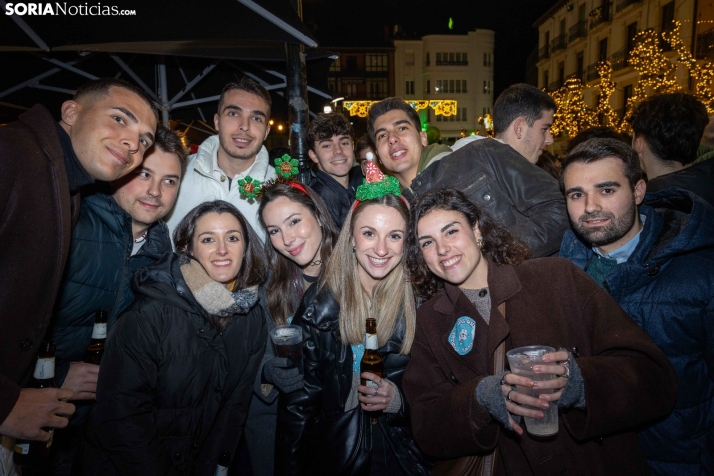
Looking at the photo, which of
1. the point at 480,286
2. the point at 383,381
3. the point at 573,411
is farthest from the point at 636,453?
the point at 383,381

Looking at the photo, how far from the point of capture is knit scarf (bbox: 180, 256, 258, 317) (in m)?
3.03

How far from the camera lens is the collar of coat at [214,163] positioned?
454 centimetres

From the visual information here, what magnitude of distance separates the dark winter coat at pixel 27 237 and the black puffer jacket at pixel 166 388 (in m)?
0.52

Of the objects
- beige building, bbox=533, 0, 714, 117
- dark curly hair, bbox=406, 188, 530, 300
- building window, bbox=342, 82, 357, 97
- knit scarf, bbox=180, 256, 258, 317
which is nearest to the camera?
dark curly hair, bbox=406, 188, 530, 300

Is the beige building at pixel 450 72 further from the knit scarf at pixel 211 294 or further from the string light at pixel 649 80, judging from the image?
the knit scarf at pixel 211 294

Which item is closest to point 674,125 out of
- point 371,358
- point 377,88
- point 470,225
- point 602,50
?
point 470,225

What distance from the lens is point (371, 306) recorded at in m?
3.36

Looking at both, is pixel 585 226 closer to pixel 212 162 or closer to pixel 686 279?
pixel 686 279

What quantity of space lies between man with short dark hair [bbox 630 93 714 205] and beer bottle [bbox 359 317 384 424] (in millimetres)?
2790

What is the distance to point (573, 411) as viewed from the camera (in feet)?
7.43

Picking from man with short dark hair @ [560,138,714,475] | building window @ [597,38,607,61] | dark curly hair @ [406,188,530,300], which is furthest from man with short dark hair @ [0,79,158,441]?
building window @ [597,38,607,61]

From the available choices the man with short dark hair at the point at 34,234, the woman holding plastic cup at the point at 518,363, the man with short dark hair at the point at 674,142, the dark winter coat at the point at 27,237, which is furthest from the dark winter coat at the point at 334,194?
the man with short dark hair at the point at 674,142

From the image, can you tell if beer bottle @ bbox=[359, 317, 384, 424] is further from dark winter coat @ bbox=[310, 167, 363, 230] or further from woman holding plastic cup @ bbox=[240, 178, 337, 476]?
dark winter coat @ bbox=[310, 167, 363, 230]

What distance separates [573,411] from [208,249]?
9.27 feet
